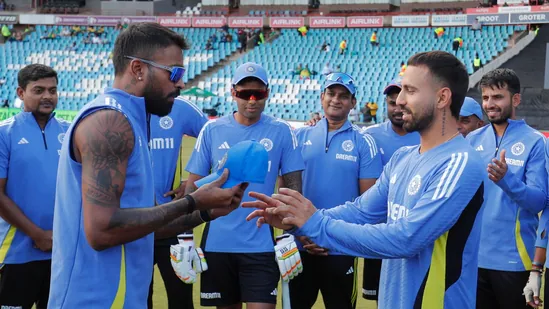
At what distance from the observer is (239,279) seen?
548 centimetres

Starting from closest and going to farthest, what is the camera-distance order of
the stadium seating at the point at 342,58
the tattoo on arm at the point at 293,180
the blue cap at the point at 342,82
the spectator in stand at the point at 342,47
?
the tattoo on arm at the point at 293,180 < the blue cap at the point at 342,82 < the stadium seating at the point at 342,58 < the spectator in stand at the point at 342,47

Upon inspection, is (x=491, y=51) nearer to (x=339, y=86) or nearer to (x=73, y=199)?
(x=339, y=86)

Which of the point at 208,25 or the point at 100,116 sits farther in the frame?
the point at 208,25

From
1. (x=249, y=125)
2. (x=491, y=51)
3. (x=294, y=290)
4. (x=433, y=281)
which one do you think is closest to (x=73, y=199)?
(x=433, y=281)

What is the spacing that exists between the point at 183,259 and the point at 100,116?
7.15 feet

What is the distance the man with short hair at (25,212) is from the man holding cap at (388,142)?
2936 mm

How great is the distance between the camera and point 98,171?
297 centimetres

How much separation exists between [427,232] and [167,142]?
3473mm

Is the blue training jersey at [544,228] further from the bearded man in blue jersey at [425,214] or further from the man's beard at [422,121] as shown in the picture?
the man's beard at [422,121]

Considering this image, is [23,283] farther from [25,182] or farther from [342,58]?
[342,58]

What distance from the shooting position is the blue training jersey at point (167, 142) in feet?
20.2

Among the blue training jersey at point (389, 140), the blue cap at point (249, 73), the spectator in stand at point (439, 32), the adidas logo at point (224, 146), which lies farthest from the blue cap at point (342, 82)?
the spectator in stand at point (439, 32)

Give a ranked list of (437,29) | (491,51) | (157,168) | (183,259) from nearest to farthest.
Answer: (183,259) → (157,168) → (491,51) → (437,29)

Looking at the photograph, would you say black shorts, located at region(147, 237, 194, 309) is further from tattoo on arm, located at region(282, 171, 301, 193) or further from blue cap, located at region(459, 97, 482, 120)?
blue cap, located at region(459, 97, 482, 120)
